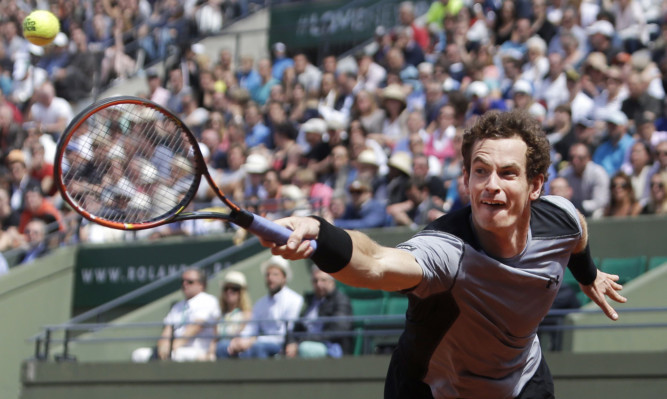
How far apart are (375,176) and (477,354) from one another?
6.54 m

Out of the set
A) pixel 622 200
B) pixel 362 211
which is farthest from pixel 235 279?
pixel 622 200

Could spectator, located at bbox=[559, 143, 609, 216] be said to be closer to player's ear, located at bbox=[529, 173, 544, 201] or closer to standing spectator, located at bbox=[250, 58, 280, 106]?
player's ear, located at bbox=[529, 173, 544, 201]

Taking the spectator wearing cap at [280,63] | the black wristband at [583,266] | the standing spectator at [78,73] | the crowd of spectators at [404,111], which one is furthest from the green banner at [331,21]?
the black wristband at [583,266]

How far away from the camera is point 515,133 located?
4.64 meters

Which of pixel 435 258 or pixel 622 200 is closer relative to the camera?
pixel 435 258

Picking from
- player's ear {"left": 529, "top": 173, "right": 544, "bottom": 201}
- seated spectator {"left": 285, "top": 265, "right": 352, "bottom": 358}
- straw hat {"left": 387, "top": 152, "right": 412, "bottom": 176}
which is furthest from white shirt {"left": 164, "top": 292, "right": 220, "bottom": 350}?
player's ear {"left": 529, "top": 173, "right": 544, "bottom": 201}

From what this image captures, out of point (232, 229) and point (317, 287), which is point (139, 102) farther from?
Answer: point (232, 229)

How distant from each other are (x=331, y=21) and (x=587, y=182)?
8.25 meters

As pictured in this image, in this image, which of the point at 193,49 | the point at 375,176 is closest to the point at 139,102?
the point at 375,176

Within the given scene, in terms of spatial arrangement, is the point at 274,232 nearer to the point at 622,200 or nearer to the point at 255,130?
the point at 622,200

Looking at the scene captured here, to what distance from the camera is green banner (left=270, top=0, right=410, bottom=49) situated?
16.8 meters

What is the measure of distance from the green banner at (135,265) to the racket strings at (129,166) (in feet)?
19.4

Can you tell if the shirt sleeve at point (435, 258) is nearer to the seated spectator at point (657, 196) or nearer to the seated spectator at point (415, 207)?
the seated spectator at point (657, 196)

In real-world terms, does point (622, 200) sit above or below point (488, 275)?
above
